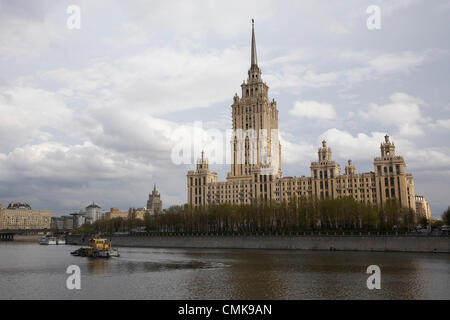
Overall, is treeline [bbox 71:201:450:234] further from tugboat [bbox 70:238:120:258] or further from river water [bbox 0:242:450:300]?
river water [bbox 0:242:450:300]

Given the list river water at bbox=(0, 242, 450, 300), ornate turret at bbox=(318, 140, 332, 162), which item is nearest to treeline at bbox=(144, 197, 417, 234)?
ornate turret at bbox=(318, 140, 332, 162)

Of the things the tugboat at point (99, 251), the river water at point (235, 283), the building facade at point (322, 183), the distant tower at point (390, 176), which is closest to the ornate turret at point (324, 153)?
the building facade at point (322, 183)

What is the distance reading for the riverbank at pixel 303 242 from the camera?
85.0 m

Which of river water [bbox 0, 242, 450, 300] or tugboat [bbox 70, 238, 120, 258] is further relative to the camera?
tugboat [bbox 70, 238, 120, 258]

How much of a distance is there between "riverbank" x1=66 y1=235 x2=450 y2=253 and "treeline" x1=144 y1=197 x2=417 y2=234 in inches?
353

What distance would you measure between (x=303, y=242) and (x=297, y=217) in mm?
22132

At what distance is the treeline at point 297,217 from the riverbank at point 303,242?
8955 millimetres

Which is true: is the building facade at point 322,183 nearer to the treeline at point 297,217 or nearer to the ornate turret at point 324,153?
the ornate turret at point 324,153

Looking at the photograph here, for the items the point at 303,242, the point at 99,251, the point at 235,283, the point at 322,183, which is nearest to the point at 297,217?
the point at 303,242

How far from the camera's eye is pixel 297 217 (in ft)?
404

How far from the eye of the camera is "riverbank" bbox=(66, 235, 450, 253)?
85.0 meters
